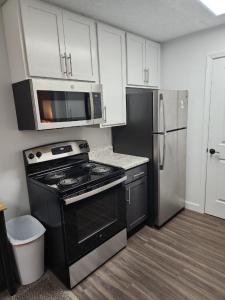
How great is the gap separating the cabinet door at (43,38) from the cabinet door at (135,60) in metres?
0.93

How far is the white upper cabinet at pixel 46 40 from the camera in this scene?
61.0 inches

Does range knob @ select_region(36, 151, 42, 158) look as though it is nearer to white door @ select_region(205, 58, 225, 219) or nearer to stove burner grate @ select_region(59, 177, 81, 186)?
stove burner grate @ select_region(59, 177, 81, 186)

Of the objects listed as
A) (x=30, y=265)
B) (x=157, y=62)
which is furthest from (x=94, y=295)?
(x=157, y=62)

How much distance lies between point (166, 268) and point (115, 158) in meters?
1.27

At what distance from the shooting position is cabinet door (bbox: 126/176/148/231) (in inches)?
90.3

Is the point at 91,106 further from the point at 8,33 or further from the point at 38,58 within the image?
the point at 8,33

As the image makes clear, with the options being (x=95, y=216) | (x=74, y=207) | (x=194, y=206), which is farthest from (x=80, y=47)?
(x=194, y=206)

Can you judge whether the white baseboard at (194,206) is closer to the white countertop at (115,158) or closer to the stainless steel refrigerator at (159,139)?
the stainless steel refrigerator at (159,139)

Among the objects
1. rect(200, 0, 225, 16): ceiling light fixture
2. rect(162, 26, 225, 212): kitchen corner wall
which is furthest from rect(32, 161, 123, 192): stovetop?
rect(200, 0, 225, 16): ceiling light fixture

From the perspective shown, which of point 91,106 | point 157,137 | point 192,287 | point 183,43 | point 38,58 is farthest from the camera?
point 183,43

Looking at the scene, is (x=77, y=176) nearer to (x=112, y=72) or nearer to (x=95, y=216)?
(x=95, y=216)

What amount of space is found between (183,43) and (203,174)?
1788 millimetres

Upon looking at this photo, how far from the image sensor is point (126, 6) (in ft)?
5.88

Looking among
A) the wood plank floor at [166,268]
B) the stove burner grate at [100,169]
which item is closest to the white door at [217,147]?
the wood plank floor at [166,268]
